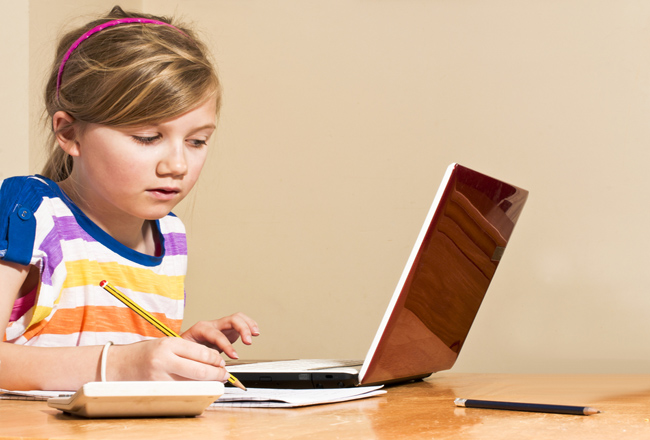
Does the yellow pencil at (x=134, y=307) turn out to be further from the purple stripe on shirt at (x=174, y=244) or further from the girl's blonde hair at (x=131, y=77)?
the purple stripe on shirt at (x=174, y=244)

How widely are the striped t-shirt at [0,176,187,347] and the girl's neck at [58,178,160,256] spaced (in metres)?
0.02

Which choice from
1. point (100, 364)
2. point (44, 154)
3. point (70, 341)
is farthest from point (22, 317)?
point (44, 154)

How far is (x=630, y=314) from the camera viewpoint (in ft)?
5.19

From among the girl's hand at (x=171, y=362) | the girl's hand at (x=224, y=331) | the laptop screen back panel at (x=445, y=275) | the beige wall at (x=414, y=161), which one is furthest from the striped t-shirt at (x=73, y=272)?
the beige wall at (x=414, y=161)

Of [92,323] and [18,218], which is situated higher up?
[18,218]

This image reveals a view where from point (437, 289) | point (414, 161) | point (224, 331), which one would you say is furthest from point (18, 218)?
point (414, 161)

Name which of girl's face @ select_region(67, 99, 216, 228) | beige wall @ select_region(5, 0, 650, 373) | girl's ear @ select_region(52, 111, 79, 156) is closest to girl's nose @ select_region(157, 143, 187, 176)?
girl's face @ select_region(67, 99, 216, 228)

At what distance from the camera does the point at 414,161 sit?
67.8 inches

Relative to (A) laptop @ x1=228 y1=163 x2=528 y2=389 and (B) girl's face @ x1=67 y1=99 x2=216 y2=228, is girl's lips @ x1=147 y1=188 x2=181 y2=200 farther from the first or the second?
(A) laptop @ x1=228 y1=163 x2=528 y2=389

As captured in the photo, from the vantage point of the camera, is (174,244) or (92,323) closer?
(92,323)

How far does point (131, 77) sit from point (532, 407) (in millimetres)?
600

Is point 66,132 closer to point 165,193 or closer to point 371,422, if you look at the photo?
point 165,193

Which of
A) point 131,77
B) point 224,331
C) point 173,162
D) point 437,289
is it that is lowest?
point 224,331

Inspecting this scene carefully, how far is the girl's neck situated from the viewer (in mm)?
933
